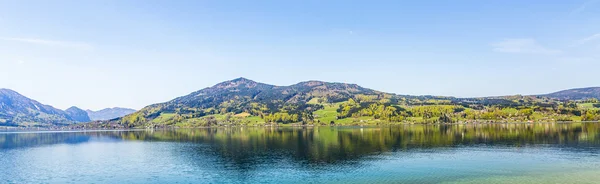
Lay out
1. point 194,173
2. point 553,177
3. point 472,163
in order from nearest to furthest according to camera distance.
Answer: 1. point 553,177
2. point 194,173
3. point 472,163

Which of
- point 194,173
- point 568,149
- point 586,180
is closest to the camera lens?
point 586,180

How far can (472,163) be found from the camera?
6388cm

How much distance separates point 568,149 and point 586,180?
42.2m

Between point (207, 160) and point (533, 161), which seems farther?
point (207, 160)

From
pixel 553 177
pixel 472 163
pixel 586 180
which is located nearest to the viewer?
pixel 586 180

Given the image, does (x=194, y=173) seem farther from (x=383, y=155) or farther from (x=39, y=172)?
(x=383, y=155)

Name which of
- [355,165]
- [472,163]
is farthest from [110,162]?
[472,163]

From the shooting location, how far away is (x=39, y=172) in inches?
2463

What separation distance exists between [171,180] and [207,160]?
21.2 metres

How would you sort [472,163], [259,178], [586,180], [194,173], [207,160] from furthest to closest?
[207,160] < [472,163] < [194,173] < [259,178] < [586,180]

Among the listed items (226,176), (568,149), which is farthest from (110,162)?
(568,149)

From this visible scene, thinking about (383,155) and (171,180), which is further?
(383,155)

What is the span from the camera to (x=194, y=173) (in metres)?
59.1

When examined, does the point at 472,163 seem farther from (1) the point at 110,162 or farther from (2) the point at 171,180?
(1) the point at 110,162
